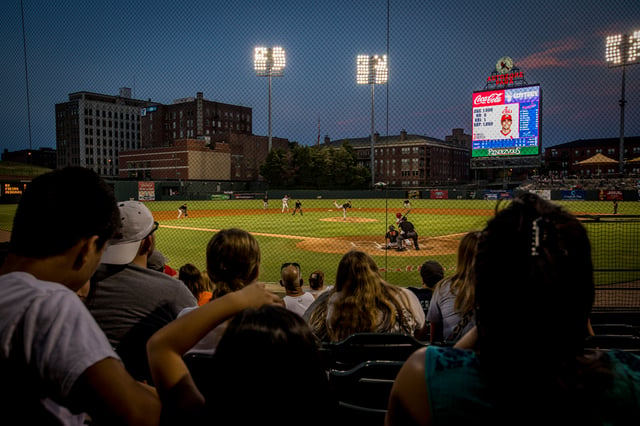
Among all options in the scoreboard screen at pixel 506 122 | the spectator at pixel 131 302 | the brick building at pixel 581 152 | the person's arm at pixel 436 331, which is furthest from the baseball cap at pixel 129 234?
the brick building at pixel 581 152

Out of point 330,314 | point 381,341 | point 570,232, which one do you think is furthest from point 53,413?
point 330,314

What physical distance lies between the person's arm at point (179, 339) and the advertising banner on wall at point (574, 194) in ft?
140

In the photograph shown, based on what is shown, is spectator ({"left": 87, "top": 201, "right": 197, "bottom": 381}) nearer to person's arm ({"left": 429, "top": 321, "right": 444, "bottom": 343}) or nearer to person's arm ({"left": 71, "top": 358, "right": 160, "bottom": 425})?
person's arm ({"left": 71, "top": 358, "right": 160, "bottom": 425})

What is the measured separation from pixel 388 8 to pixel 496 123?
22.5 m

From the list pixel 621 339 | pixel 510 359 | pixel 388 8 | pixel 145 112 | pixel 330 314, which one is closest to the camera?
pixel 510 359

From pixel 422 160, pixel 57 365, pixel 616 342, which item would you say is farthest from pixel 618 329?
pixel 422 160

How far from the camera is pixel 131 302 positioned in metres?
2.33

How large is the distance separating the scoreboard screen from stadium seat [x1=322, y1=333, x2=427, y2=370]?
89.7 feet

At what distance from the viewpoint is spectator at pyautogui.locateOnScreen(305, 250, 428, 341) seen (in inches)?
124

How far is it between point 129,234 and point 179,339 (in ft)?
4.21

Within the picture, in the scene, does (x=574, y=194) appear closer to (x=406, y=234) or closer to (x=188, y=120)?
(x=406, y=234)

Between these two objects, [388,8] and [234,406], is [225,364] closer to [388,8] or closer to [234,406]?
[234,406]

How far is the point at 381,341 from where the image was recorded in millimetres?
2605

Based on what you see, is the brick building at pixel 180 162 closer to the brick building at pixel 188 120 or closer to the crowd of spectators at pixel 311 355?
the brick building at pixel 188 120
